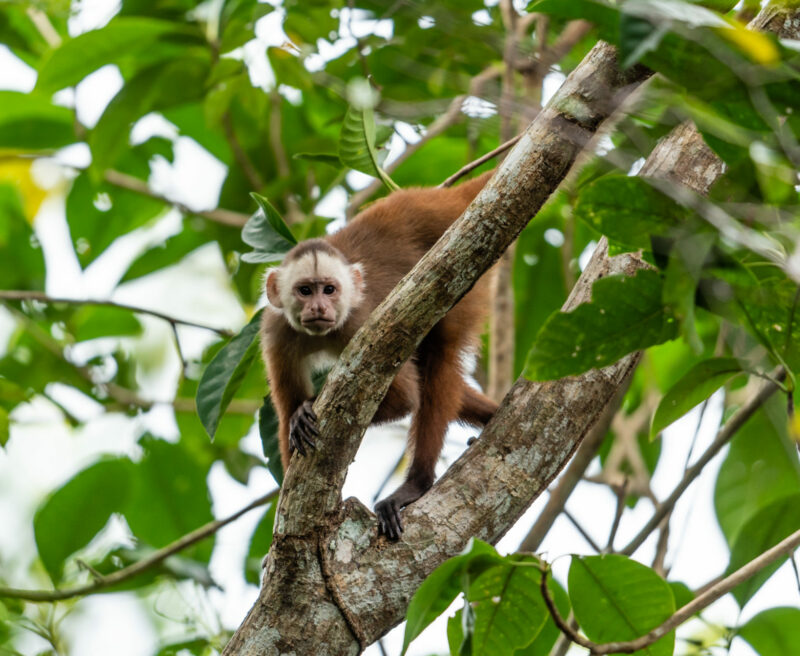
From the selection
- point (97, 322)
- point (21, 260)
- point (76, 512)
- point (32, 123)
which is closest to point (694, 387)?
point (76, 512)

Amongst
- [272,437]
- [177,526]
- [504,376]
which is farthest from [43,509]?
[504,376]

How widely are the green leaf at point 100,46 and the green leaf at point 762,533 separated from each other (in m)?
3.03

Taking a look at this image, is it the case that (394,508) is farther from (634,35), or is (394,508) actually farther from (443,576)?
(634,35)

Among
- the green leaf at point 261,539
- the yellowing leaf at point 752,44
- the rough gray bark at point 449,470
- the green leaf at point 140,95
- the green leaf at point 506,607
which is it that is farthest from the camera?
the green leaf at point 140,95

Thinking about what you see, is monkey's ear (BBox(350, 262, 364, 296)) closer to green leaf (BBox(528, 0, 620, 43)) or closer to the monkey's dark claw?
the monkey's dark claw

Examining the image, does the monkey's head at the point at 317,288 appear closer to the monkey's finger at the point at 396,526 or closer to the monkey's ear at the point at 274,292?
the monkey's ear at the point at 274,292

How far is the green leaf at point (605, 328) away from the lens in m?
1.69

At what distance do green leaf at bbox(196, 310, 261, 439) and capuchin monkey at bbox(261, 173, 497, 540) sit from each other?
233 mm

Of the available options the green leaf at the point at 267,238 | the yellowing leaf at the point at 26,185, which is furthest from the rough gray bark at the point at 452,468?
the yellowing leaf at the point at 26,185

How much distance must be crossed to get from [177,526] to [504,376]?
149 cm

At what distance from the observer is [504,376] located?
152 inches

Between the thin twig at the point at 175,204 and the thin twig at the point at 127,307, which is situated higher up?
the thin twig at the point at 175,204

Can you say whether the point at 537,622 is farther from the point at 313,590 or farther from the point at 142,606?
the point at 142,606

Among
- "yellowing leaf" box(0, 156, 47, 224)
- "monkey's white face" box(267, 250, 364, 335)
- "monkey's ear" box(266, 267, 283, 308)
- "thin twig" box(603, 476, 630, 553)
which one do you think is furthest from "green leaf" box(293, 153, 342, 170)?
"yellowing leaf" box(0, 156, 47, 224)
